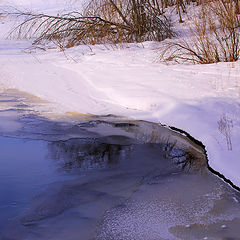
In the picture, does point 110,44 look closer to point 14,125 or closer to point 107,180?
point 14,125

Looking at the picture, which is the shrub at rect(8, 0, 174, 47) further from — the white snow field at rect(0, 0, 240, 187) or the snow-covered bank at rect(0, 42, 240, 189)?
the snow-covered bank at rect(0, 42, 240, 189)

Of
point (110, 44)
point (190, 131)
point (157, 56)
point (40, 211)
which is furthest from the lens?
point (110, 44)

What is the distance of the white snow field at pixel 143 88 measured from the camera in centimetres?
408

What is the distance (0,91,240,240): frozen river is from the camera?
266cm

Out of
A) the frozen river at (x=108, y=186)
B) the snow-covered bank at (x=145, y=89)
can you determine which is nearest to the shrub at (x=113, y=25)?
the snow-covered bank at (x=145, y=89)

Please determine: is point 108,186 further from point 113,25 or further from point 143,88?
point 113,25

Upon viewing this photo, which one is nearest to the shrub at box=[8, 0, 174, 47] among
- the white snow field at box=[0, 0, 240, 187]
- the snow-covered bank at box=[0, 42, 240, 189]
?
the white snow field at box=[0, 0, 240, 187]

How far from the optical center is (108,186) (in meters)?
3.30

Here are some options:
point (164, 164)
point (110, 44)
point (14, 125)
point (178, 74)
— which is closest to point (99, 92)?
point (178, 74)

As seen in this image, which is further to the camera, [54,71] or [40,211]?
[54,71]

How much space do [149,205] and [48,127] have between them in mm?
2209

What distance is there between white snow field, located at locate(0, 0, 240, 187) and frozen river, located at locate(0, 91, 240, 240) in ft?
0.84

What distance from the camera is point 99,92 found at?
6.14 metres

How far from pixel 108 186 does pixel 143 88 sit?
271cm
